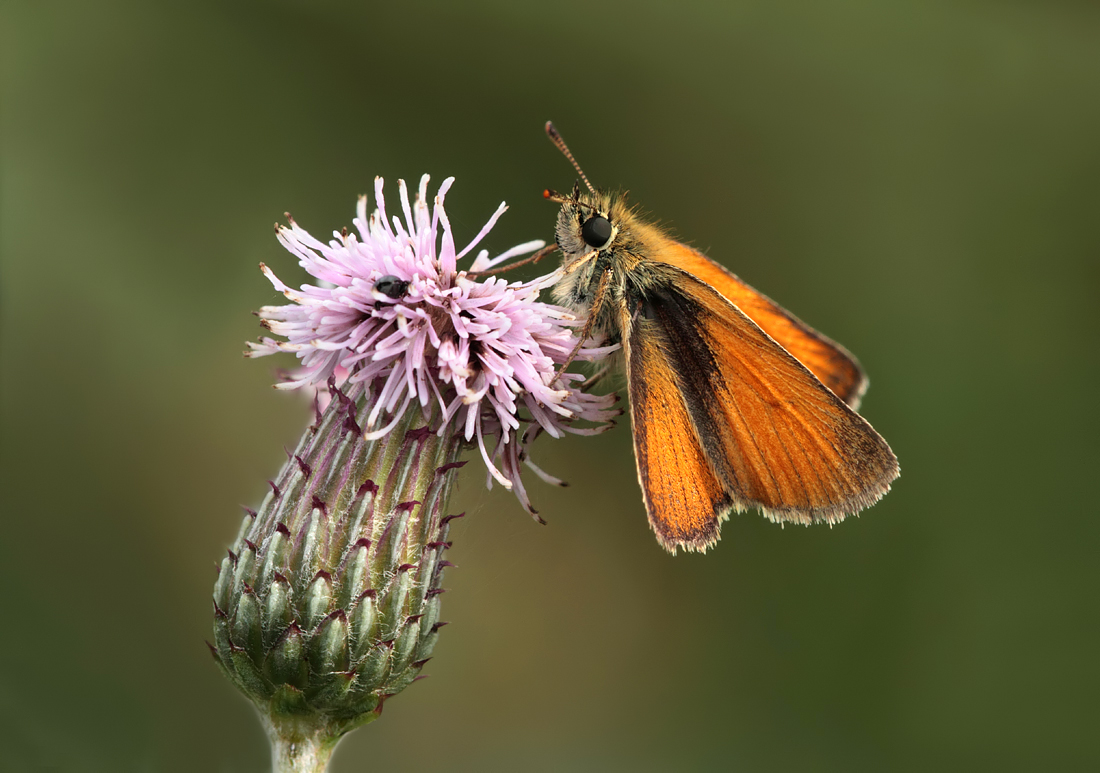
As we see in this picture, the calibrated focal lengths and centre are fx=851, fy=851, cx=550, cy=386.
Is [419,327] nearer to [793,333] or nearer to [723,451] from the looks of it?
[723,451]

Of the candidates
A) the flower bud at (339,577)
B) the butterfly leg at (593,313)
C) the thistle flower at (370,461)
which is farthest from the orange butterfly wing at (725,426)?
the flower bud at (339,577)

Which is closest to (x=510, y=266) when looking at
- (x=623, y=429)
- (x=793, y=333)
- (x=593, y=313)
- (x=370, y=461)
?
(x=593, y=313)

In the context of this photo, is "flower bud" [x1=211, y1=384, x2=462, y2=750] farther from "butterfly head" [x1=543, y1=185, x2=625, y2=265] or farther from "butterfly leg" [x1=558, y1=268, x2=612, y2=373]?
"butterfly head" [x1=543, y1=185, x2=625, y2=265]

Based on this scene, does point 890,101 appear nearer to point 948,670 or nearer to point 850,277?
point 850,277

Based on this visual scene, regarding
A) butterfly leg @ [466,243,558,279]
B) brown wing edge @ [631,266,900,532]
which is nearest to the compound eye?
butterfly leg @ [466,243,558,279]

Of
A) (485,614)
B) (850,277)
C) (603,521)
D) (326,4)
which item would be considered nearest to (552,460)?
(603,521)

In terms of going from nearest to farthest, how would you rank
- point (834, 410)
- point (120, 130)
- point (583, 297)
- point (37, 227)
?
1. point (834, 410)
2. point (583, 297)
3. point (37, 227)
4. point (120, 130)

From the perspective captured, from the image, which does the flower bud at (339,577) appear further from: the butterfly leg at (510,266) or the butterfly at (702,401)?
the butterfly at (702,401)
